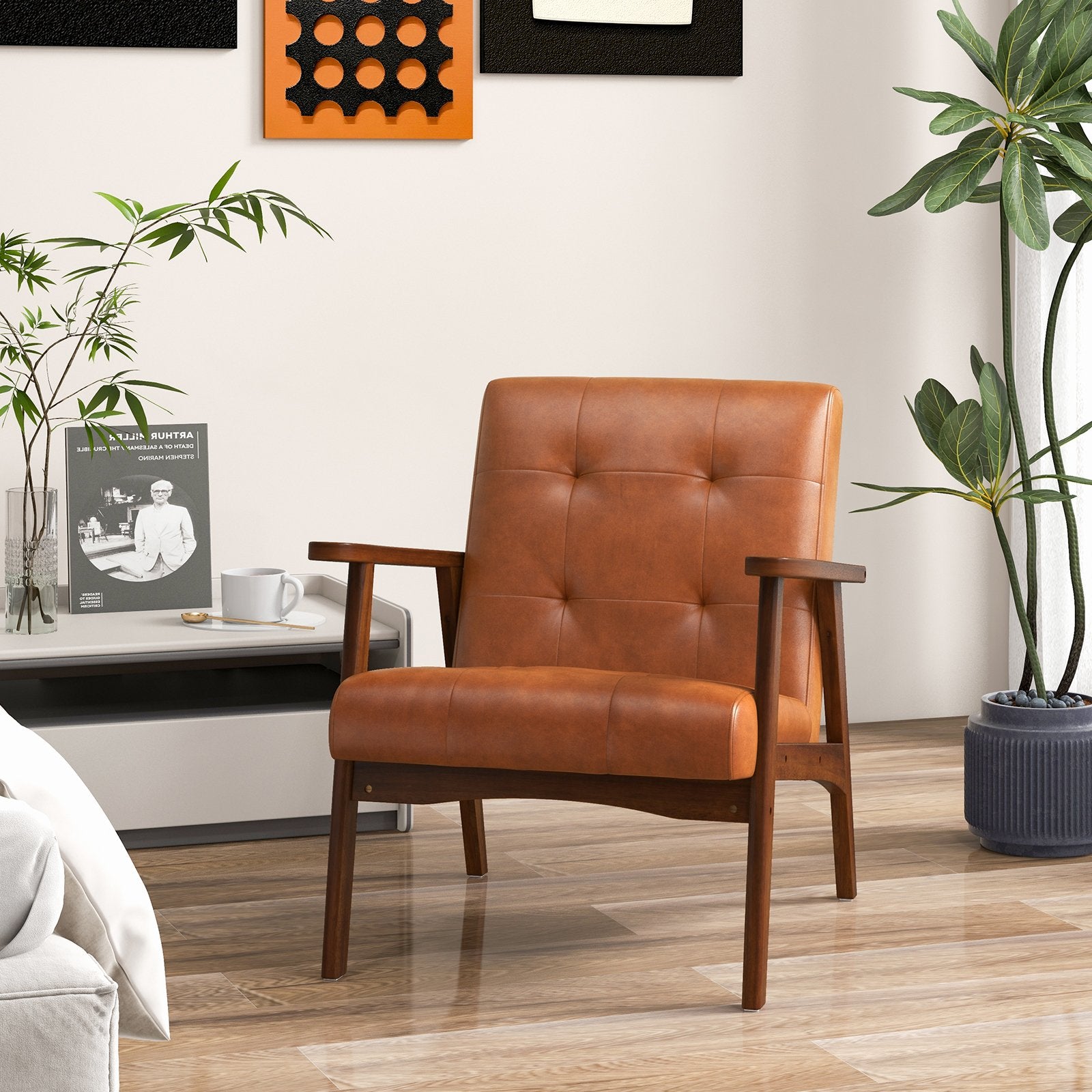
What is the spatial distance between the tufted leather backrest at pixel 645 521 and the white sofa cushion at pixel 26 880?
1.42 metres

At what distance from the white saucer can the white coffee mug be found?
0.02 meters

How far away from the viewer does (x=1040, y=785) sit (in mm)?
2932

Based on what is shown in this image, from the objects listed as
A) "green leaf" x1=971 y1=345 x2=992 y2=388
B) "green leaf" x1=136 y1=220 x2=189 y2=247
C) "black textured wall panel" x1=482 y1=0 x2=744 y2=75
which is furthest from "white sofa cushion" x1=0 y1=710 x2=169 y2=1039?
"black textured wall panel" x1=482 y1=0 x2=744 y2=75

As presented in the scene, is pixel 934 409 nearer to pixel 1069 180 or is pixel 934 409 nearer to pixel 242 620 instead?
pixel 1069 180

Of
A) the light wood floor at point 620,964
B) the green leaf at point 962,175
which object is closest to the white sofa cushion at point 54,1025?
the light wood floor at point 620,964

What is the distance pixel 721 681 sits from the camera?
8.42 feet

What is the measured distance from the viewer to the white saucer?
3.04 metres

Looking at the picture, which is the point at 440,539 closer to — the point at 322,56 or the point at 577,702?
the point at 322,56

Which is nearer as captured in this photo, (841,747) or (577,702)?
(577,702)

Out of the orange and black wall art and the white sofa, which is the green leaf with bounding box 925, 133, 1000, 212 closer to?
the orange and black wall art

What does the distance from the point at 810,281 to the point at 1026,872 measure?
1.62 m

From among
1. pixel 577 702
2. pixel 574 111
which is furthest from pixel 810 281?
pixel 577 702

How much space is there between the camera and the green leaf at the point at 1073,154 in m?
2.81

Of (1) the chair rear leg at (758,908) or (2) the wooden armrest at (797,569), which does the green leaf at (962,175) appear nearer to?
(2) the wooden armrest at (797,569)
